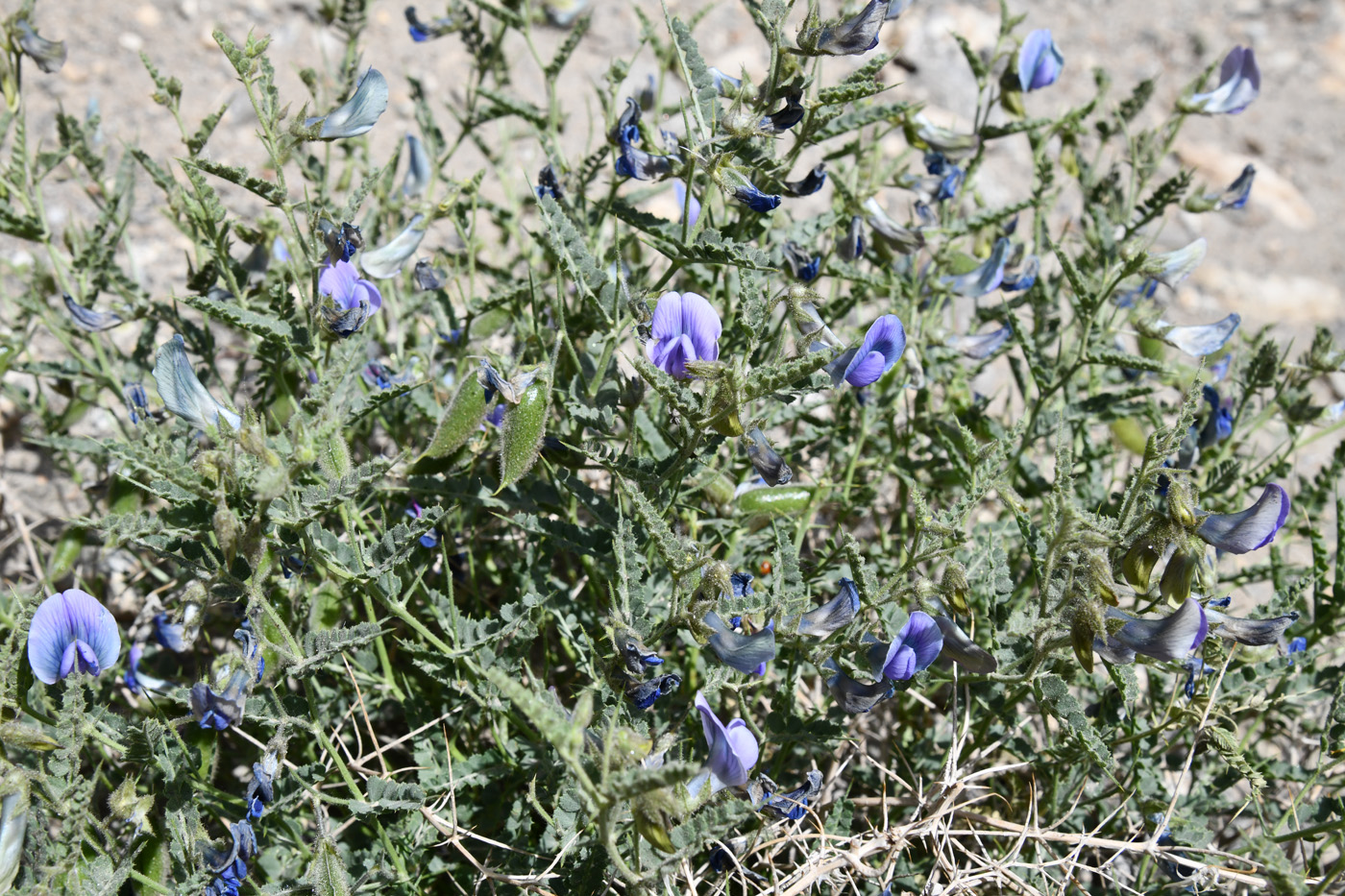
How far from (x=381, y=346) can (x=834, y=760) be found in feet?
4.65

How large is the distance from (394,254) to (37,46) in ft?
2.82

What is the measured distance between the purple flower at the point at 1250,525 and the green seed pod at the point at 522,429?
941mm

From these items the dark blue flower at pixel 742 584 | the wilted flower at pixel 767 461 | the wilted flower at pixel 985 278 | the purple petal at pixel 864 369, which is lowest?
the dark blue flower at pixel 742 584

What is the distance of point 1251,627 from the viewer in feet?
5.34

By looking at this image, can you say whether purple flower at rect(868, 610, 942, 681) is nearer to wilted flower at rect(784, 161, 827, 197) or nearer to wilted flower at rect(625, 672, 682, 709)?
wilted flower at rect(625, 672, 682, 709)

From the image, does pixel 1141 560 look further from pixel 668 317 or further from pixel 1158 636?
pixel 668 317

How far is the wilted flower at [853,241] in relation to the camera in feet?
6.96

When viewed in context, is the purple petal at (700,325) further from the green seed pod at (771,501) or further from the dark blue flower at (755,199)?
the green seed pod at (771,501)

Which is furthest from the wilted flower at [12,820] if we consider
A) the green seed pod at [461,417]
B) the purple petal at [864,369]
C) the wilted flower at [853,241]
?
the wilted flower at [853,241]

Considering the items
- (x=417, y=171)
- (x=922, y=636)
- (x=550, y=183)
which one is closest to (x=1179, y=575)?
(x=922, y=636)

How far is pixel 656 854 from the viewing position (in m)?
1.56

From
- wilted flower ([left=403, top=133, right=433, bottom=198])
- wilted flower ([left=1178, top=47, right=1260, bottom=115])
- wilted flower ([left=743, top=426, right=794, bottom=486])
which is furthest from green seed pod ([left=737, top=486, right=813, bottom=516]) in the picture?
wilted flower ([left=1178, top=47, right=1260, bottom=115])

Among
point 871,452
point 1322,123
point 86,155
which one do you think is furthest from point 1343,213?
point 86,155

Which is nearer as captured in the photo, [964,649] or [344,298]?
[964,649]
